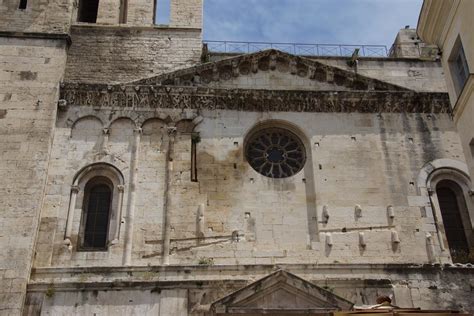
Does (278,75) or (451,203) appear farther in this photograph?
(278,75)

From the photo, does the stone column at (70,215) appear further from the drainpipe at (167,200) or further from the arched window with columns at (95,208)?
the drainpipe at (167,200)

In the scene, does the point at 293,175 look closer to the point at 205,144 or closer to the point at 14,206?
the point at 205,144

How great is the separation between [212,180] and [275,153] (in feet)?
6.37

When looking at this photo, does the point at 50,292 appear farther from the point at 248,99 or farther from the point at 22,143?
the point at 248,99

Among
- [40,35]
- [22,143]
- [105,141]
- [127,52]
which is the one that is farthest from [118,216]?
[40,35]

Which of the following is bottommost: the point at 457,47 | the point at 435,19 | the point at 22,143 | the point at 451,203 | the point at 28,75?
the point at 451,203

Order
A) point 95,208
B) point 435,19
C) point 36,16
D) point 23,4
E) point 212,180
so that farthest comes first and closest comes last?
point 23,4
point 36,16
point 212,180
point 95,208
point 435,19

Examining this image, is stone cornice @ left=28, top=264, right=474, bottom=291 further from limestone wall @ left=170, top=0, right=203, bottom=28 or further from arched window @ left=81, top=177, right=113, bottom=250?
limestone wall @ left=170, top=0, right=203, bottom=28

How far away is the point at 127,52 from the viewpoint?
56.5 ft

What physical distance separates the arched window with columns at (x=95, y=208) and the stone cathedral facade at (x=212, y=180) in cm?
5

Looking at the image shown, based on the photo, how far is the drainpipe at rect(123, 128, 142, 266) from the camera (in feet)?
45.1

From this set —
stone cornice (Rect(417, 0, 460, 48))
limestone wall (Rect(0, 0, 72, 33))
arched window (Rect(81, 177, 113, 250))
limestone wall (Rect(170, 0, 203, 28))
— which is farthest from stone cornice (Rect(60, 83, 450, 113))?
→ stone cornice (Rect(417, 0, 460, 48))

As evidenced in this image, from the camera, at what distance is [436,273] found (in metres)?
13.7

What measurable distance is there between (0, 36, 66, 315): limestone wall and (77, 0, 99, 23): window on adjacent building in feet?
10.5
